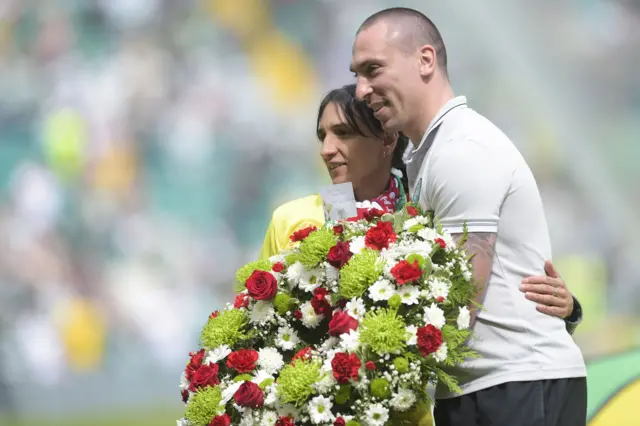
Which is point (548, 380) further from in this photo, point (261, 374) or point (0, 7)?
point (0, 7)

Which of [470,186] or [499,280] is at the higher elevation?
[470,186]

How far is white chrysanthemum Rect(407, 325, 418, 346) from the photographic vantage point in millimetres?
1694

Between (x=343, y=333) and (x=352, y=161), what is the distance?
1054 millimetres

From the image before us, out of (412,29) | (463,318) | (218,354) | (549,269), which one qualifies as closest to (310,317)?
(218,354)

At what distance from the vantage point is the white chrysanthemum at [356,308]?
177 cm

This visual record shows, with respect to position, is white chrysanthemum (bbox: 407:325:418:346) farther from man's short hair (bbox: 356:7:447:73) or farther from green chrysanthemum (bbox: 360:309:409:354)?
man's short hair (bbox: 356:7:447:73)

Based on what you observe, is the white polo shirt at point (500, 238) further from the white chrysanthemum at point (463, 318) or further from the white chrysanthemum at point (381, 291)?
the white chrysanthemum at point (381, 291)

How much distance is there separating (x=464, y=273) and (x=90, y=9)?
3918mm

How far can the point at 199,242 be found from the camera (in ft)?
15.6

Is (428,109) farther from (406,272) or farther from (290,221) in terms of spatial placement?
(290,221)

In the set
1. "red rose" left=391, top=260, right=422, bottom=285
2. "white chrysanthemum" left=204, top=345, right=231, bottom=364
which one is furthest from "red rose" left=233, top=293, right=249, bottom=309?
"red rose" left=391, top=260, right=422, bottom=285

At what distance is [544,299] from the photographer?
191 cm

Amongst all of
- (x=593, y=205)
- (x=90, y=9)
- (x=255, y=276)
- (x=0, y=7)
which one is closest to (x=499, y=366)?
(x=255, y=276)

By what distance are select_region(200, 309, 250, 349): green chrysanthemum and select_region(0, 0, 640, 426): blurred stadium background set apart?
2.68m
